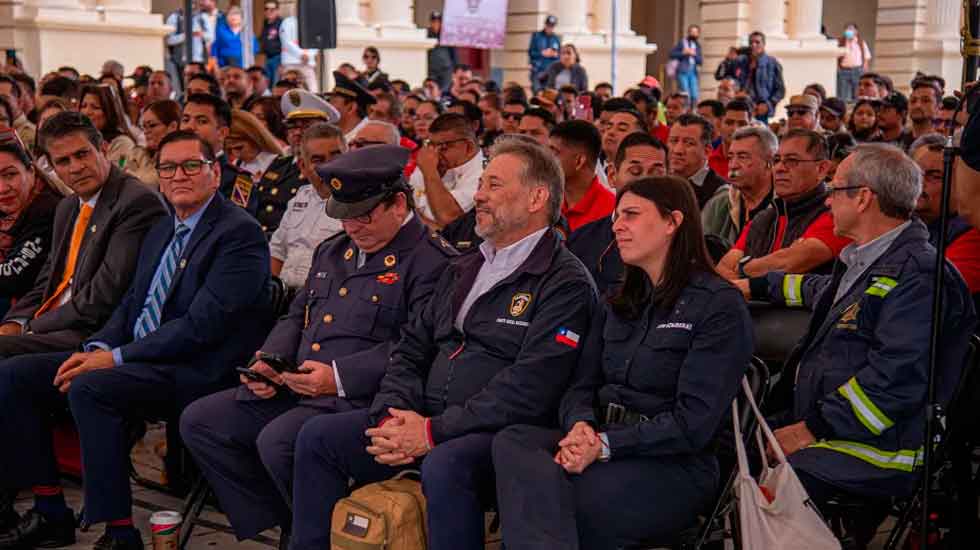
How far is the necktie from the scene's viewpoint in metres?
5.53

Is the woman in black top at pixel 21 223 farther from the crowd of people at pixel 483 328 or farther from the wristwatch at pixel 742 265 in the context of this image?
the wristwatch at pixel 742 265

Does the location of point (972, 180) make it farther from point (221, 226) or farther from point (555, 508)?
point (221, 226)

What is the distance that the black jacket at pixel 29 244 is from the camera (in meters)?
6.38

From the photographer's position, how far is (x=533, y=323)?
14.3 feet

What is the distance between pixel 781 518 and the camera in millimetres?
3824

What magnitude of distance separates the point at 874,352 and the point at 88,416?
10.1ft

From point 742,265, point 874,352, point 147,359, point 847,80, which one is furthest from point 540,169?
point 847,80

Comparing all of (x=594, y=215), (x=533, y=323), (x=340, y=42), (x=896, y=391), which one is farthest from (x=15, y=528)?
(x=340, y=42)

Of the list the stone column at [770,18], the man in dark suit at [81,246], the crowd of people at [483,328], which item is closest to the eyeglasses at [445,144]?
the crowd of people at [483,328]

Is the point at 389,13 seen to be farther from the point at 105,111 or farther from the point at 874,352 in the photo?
the point at 874,352

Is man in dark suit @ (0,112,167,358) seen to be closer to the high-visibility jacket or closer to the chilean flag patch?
the chilean flag patch

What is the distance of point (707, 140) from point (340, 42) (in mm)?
12969

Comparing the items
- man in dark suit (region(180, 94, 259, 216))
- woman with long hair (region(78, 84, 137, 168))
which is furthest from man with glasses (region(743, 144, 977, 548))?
woman with long hair (region(78, 84, 137, 168))

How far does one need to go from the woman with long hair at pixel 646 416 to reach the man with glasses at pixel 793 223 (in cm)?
133
